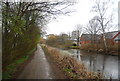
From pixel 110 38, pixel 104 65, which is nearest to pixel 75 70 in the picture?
pixel 104 65

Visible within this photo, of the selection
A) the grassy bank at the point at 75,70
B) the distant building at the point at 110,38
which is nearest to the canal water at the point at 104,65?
the grassy bank at the point at 75,70

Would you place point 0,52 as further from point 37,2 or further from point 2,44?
point 37,2

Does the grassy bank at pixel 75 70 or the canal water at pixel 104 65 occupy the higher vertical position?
the grassy bank at pixel 75 70

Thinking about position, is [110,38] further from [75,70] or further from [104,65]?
[75,70]

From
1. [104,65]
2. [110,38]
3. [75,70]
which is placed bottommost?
[104,65]

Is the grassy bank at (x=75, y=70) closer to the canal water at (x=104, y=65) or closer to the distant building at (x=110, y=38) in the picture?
the canal water at (x=104, y=65)

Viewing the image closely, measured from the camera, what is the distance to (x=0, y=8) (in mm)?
2658

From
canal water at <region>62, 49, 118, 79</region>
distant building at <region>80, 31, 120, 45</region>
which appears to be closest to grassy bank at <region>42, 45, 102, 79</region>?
canal water at <region>62, 49, 118, 79</region>

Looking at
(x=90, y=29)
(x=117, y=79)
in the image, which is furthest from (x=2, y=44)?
(x=90, y=29)

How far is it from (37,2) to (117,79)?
7.44 metres

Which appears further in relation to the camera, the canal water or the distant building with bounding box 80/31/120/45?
the distant building with bounding box 80/31/120/45

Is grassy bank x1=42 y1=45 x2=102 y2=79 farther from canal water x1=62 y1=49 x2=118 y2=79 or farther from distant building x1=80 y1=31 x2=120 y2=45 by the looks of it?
distant building x1=80 y1=31 x2=120 y2=45

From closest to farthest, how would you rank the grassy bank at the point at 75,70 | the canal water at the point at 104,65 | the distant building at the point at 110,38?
1. the grassy bank at the point at 75,70
2. the canal water at the point at 104,65
3. the distant building at the point at 110,38

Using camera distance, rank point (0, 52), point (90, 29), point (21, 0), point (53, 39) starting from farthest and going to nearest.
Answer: point (53, 39) → point (90, 29) → point (21, 0) → point (0, 52)
